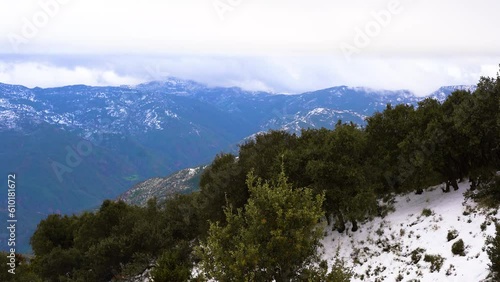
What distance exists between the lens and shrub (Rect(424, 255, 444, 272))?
98.0ft

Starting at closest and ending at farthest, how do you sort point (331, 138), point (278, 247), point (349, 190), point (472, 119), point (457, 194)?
1. point (278, 247)
2. point (472, 119)
3. point (457, 194)
4. point (349, 190)
5. point (331, 138)

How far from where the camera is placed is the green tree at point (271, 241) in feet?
61.1

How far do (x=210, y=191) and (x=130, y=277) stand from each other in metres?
17.8

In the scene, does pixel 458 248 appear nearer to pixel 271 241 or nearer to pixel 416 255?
pixel 416 255

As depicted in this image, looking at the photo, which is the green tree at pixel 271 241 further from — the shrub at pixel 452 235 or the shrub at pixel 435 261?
the shrub at pixel 452 235

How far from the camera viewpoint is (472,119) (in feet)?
123

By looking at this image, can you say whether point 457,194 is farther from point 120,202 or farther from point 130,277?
point 120,202

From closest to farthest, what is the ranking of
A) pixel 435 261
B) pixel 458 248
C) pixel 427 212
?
pixel 458 248
pixel 435 261
pixel 427 212

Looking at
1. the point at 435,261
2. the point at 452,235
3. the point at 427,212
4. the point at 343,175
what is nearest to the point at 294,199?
the point at 435,261

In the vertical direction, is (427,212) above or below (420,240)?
above

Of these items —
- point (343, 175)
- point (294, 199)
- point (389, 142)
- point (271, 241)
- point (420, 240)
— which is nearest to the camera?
point (271, 241)

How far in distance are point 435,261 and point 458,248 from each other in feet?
7.04

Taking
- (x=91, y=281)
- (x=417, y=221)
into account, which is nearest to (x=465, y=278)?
(x=417, y=221)

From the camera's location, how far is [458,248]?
3044 centimetres
